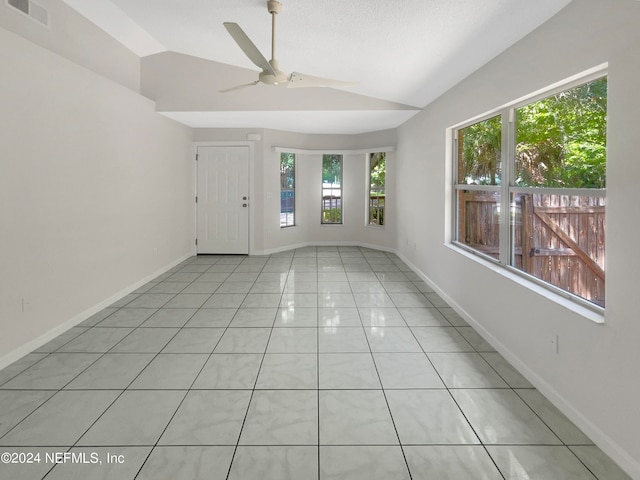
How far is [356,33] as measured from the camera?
3.04 meters

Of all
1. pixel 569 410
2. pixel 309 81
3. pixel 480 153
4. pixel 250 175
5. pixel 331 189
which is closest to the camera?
pixel 569 410

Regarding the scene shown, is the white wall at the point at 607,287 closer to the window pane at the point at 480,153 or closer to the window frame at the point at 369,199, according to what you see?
the window pane at the point at 480,153

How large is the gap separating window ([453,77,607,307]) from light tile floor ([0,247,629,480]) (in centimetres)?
73

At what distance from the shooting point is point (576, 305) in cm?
200

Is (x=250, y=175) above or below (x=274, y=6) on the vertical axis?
below

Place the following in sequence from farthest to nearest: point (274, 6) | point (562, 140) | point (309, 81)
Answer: point (309, 81) → point (274, 6) → point (562, 140)

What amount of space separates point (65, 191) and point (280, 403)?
254 cm

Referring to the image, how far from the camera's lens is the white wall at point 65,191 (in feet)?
8.36

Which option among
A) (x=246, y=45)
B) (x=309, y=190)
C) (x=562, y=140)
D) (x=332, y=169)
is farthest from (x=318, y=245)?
(x=562, y=140)

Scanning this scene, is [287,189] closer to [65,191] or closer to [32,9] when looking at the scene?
[65,191]

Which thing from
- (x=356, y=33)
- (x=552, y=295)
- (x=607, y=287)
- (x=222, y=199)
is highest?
(x=356, y=33)

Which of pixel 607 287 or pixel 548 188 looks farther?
pixel 548 188

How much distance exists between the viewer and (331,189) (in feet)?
24.8

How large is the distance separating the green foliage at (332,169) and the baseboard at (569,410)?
4808 millimetres
